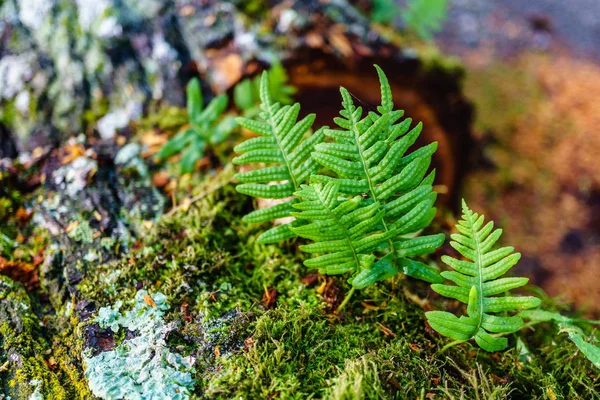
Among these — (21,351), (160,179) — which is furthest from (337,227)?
(21,351)

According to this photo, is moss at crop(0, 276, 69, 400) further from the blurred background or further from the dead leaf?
the dead leaf

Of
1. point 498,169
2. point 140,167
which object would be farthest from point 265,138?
point 498,169

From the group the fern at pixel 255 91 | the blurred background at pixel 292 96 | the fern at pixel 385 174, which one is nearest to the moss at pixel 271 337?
the fern at pixel 385 174

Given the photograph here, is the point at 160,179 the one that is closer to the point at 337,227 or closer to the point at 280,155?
the point at 280,155

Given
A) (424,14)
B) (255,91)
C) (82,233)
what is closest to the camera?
(82,233)

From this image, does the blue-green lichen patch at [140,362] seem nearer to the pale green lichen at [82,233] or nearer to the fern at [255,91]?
the pale green lichen at [82,233]

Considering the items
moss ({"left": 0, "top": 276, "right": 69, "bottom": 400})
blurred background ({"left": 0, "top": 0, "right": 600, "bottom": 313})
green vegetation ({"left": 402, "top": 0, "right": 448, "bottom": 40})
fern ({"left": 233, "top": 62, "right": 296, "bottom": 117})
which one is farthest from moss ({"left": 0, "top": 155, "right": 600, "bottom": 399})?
green vegetation ({"left": 402, "top": 0, "right": 448, "bottom": 40})

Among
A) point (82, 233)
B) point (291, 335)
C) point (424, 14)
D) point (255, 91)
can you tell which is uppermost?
point (424, 14)
